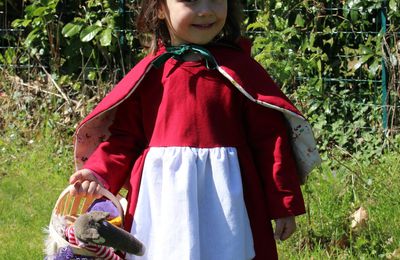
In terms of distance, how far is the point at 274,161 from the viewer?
3.00m

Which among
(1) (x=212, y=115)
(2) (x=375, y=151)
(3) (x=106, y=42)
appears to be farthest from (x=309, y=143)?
(3) (x=106, y=42)

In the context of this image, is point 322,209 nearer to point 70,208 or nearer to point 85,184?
point 70,208

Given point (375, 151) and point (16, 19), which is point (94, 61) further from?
point (375, 151)

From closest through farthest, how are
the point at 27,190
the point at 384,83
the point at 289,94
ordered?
the point at 27,190
the point at 384,83
the point at 289,94

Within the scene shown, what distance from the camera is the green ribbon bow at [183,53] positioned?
3.00 metres

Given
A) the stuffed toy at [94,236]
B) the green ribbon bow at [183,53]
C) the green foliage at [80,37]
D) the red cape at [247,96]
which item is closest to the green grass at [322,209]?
the green foliage at [80,37]

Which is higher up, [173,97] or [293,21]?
[173,97]

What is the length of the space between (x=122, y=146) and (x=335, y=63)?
11.5 ft

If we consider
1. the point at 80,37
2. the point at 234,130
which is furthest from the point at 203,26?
the point at 80,37

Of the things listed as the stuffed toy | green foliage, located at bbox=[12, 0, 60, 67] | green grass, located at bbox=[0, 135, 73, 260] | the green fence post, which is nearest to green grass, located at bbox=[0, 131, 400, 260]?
Answer: green grass, located at bbox=[0, 135, 73, 260]

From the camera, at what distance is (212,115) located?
2975mm

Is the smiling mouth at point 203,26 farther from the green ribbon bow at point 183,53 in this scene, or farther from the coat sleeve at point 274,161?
the coat sleeve at point 274,161

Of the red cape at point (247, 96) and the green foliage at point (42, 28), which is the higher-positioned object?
Answer: the red cape at point (247, 96)

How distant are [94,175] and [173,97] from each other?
0.39 metres
